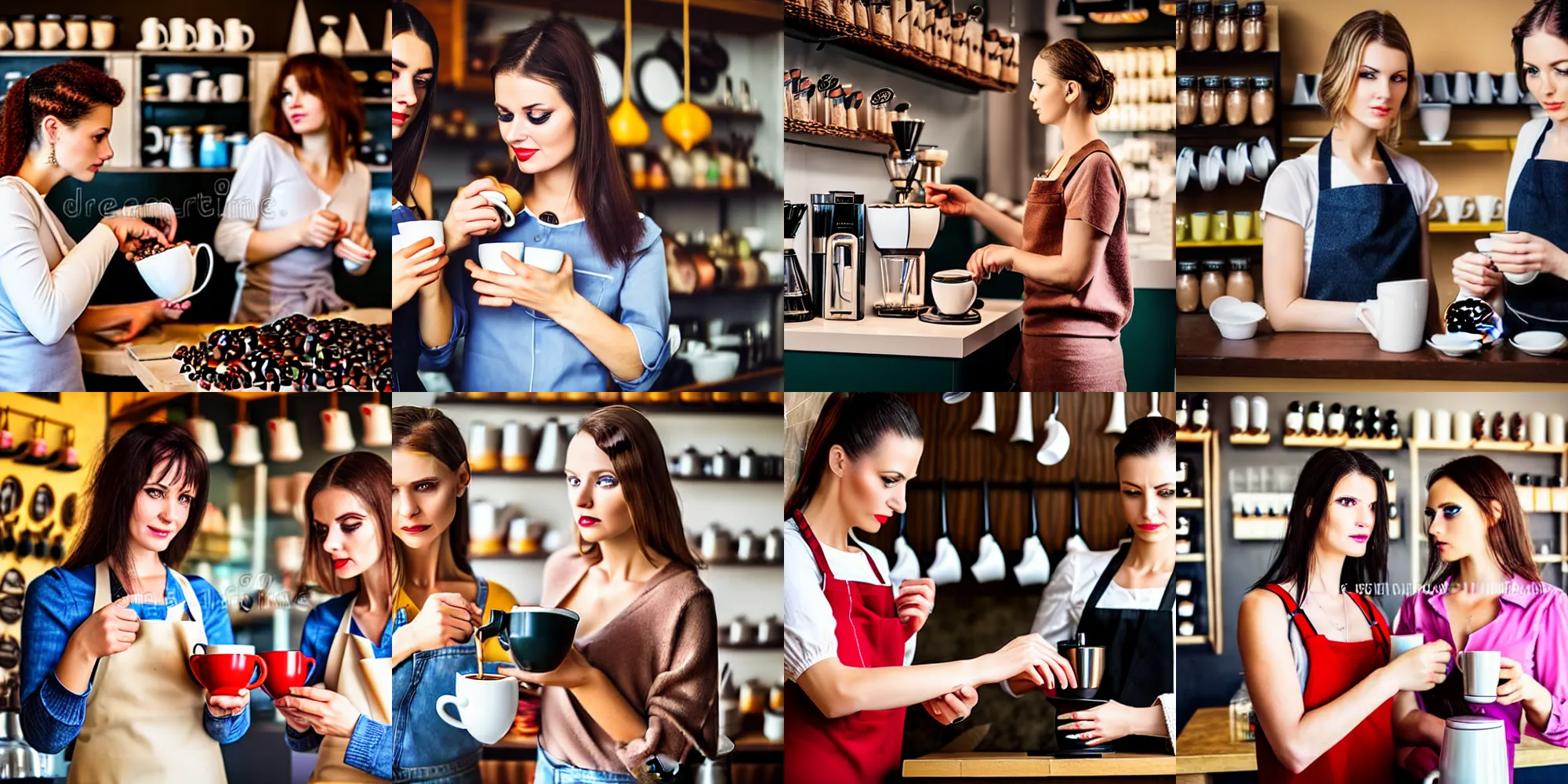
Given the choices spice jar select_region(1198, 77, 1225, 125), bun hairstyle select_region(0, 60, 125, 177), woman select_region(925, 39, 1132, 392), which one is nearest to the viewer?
woman select_region(925, 39, 1132, 392)

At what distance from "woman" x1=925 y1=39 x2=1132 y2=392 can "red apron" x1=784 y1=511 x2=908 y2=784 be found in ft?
2.05

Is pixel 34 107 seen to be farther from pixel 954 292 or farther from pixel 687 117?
pixel 954 292

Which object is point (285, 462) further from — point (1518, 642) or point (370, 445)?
point (1518, 642)

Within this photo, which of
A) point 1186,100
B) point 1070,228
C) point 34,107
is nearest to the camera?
point 1070,228

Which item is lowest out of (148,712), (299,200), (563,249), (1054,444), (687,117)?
(148,712)

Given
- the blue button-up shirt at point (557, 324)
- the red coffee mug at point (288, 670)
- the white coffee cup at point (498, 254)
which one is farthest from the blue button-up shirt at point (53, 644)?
the white coffee cup at point (498, 254)

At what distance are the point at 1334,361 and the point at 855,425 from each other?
1.02 meters

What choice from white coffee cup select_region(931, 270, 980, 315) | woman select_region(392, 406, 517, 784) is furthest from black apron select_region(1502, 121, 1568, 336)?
woman select_region(392, 406, 517, 784)

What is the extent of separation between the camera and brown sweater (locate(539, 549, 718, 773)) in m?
2.79

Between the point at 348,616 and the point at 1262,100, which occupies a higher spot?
the point at 1262,100

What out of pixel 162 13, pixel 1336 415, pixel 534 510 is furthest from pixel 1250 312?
pixel 162 13

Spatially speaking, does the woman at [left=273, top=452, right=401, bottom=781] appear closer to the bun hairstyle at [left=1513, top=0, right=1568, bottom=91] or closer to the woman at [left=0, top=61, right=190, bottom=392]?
the woman at [left=0, top=61, right=190, bottom=392]

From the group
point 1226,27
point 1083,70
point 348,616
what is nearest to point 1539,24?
point 1226,27

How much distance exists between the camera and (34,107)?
288 centimetres
